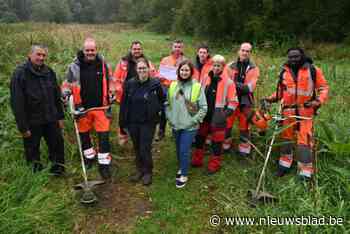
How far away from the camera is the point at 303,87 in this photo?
459 centimetres

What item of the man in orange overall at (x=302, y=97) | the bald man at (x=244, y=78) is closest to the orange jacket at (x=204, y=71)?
the bald man at (x=244, y=78)

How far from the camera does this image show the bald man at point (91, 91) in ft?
15.4

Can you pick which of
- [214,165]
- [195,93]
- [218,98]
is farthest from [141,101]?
[214,165]

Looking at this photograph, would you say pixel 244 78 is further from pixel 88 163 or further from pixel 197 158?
pixel 88 163

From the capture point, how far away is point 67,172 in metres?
5.13

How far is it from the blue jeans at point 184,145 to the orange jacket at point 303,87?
4.90 feet

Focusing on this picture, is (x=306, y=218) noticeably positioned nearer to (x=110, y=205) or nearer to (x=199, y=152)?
(x=199, y=152)

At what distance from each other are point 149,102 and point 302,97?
2.21 metres

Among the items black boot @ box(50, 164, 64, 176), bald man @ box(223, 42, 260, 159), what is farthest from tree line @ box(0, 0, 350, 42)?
black boot @ box(50, 164, 64, 176)

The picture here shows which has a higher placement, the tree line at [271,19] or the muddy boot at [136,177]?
the tree line at [271,19]

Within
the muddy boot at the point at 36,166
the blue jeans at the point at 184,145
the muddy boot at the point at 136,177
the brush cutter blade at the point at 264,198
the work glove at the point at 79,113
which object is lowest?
the muddy boot at the point at 136,177

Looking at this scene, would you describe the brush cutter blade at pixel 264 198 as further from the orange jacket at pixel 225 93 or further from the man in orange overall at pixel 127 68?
the man in orange overall at pixel 127 68

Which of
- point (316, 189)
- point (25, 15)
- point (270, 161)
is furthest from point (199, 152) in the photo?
point (25, 15)

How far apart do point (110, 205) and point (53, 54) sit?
7.20 m
